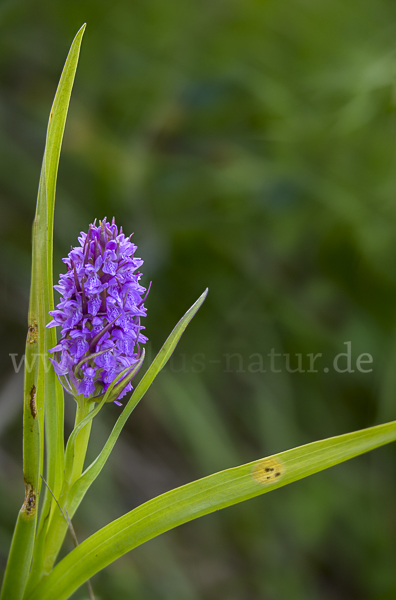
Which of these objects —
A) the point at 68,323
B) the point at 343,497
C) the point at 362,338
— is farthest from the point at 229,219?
the point at 68,323

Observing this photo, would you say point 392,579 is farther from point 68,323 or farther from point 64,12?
point 64,12

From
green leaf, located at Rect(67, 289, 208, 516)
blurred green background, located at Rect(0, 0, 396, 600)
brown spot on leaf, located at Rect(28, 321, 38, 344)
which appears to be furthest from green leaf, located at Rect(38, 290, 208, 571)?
blurred green background, located at Rect(0, 0, 396, 600)

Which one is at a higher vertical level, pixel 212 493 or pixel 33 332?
pixel 33 332

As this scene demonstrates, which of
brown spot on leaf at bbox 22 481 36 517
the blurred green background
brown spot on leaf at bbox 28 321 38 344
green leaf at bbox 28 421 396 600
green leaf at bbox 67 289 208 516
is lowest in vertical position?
green leaf at bbox 28 421 396 600

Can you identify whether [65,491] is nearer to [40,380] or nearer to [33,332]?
[40,380]

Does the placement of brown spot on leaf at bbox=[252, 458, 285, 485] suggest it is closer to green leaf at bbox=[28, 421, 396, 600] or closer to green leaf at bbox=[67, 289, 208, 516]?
green leaf at bbox=[28, 421, 396, 600]

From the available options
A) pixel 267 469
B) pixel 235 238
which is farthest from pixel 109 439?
pixel 235 238
